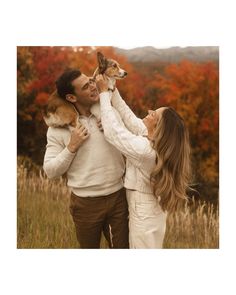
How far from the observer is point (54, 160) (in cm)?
368

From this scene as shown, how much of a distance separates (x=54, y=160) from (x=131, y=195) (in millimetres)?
539

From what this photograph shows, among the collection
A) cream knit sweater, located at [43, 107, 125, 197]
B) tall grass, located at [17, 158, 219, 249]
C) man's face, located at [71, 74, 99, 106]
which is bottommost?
A: tall grass, located at [17, 158, 219, 249]

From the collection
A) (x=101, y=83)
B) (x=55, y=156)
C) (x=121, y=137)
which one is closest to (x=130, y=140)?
(x=121, y=137)

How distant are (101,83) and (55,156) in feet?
1.81

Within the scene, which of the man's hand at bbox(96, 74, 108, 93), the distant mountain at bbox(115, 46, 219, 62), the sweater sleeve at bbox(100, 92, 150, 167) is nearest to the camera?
the sweater sleeve at bbox(100, 92, 150, 167)

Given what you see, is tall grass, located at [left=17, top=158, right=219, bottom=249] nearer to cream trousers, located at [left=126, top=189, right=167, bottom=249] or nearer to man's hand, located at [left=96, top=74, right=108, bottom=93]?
cream trousers, located at [left=126, top=189, right=167, bottom=249]

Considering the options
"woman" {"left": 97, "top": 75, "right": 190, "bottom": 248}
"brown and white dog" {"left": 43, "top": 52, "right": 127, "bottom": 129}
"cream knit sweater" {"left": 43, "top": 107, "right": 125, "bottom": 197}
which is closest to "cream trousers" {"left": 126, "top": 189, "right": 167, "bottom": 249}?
"woman" {"left": 97, "top": 75, "right": 190, "bottom": 248}

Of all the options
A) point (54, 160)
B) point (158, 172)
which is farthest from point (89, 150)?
point (158, 172)

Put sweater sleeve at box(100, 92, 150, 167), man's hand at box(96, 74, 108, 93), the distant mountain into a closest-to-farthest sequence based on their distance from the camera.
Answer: sweater sleeve at box(100, 92, 150, 167) < man's hand at box(96, 74, 108, 93) < the distant mountain

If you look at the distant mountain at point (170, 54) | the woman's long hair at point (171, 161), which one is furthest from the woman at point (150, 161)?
the distant mountain at point (170, 54)

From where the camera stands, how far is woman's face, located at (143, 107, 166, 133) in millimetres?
3637

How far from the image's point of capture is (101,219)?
371cm

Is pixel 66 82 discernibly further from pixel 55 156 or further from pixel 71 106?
pixel 55 156

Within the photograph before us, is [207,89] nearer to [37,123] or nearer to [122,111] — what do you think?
[122,111]
